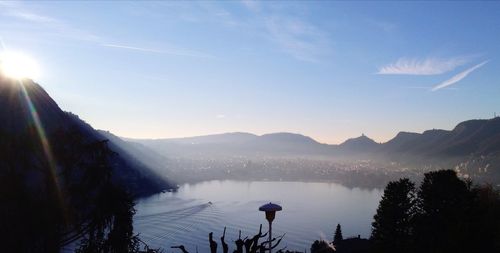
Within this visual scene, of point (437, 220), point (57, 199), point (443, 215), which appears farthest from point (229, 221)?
point (57, 199)

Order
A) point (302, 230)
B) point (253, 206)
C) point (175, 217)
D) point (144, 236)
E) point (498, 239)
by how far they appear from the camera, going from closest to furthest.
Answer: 1. point (498, 239)
2. point (144, 236)
3. point (302, 230)
4. point (175, 217)
5. point (253, 206)

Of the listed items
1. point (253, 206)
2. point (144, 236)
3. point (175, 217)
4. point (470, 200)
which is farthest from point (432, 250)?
point (253, 206)

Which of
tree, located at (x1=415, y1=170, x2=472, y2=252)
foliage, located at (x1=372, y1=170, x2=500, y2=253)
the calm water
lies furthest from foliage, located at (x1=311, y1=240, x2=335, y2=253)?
the calm water

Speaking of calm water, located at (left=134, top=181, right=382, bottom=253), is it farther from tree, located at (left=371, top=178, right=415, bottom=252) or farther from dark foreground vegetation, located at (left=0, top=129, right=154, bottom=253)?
dark foreground vegetation, located at (left=0, top=129, right=154, bottom=253)

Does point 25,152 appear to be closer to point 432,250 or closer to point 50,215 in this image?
point 50,215

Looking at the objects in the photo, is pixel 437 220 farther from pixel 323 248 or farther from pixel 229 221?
pixel 229 221

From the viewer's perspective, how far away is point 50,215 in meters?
10.4

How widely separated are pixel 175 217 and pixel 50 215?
139843 mm

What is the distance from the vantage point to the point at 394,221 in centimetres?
4588

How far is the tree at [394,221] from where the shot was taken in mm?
43969

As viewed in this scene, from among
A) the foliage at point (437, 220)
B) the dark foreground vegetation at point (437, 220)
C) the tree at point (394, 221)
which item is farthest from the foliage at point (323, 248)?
the foliage at point (437, 220)

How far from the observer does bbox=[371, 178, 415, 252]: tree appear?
43969 mm

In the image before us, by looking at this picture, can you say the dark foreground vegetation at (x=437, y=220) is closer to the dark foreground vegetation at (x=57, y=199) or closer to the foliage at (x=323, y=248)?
the foliage at (x=323, y=248)

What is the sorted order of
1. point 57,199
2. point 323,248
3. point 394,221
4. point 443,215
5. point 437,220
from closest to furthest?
point 57,199
point 443,215
point 437,220
point 323,248
point 394,221
